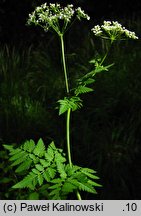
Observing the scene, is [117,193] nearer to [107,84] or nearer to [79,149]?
[79,149]

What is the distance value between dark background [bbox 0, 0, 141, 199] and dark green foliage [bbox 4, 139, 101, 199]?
84cm

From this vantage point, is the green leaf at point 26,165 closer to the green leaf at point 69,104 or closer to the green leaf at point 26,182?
the green leaf at point 26,182

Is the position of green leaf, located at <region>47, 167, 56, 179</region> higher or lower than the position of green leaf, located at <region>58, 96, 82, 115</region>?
lower

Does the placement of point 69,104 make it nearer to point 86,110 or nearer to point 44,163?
point 44,163

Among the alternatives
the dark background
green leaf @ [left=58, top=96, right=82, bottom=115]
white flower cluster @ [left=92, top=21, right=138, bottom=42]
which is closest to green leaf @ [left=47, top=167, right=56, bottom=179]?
green leaf @ [left=58, top=96, right=82, bottom=115]

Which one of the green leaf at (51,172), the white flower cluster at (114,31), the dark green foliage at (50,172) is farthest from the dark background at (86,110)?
the white flower cluster at (114,31)

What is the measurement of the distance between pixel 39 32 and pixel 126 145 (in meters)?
3.11

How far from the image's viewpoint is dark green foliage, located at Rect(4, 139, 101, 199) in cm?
204

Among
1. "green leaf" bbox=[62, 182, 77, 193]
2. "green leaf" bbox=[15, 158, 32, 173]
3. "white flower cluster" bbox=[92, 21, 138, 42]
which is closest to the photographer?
"green leaf" bbox=[62, 182, 77, 193]

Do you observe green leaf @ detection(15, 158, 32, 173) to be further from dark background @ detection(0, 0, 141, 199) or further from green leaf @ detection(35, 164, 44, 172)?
dark background @ detection(0, 0, 141, 199)

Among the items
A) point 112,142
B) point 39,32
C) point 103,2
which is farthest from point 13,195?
point 103,2

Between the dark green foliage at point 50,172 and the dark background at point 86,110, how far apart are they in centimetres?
84

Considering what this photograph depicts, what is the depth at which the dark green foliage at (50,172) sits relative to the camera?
2044mm

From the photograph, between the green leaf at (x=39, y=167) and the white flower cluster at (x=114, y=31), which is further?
the white flower cluster at (x=114, y=31)
